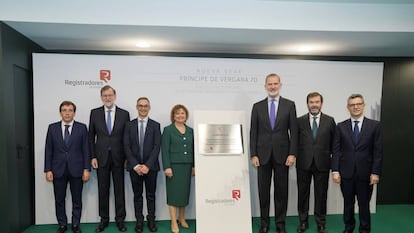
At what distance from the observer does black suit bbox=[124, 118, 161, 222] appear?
3490 millimetres

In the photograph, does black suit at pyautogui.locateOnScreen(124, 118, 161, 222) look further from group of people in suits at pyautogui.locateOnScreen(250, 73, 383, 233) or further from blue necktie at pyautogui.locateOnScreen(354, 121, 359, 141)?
blue necktie at pyautogui.locateOnScreen(354, 121, 359, 141)

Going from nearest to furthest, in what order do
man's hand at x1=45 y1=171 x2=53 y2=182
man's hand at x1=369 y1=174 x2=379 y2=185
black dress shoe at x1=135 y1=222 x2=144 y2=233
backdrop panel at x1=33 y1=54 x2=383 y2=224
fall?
man's hand at x1=369 y1=174 x2=379 y2=185, man's hand at x1=45 y1=171 x2=53 y2=182, black dress shoe at x1=135 y1=222 x2=144 y2=233, backdrop panel at x1=33 y1=54 x2=383 y2=224

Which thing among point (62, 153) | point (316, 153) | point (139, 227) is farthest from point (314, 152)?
point (62, 153)

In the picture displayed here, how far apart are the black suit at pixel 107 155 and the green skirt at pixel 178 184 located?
65 cm

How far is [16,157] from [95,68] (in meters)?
1.46

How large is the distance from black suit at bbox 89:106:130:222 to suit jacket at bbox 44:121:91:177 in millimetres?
184

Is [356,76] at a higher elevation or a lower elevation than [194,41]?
lower

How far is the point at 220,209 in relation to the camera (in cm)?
344

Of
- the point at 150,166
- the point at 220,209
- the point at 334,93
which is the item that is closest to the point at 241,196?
the point at 220,209

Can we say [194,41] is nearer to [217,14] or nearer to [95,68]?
[217,14]

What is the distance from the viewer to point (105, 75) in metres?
3.89

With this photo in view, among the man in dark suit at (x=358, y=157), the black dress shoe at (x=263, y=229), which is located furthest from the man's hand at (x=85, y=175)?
the man in dark suit at (x=358, y=157)

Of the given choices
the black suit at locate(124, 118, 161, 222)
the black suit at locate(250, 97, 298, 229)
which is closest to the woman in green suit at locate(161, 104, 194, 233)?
the black suit at locate(124, 118, 161, 222)

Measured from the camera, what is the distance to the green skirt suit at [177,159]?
3.51 metres
